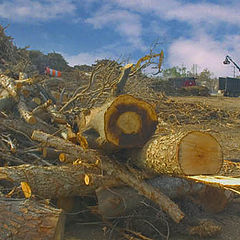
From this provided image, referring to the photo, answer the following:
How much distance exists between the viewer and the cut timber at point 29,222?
2287mm

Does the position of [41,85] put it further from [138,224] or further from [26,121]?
[138,224]

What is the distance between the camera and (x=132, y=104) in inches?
118

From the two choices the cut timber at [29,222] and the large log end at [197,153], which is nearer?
the cut timber at [29,222]

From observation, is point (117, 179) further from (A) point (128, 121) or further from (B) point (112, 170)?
(A) point (128, 121)

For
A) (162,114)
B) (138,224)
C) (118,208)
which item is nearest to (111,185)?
(118,208)

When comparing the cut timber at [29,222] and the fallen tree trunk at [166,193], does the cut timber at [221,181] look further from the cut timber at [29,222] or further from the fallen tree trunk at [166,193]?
the cut timber at [29,222]

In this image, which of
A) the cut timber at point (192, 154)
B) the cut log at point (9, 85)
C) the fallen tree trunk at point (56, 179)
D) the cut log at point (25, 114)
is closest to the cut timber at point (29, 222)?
the fallen tree trunk at point (56, 179)

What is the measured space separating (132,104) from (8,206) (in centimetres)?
160

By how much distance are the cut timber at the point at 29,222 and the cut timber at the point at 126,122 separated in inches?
38.4

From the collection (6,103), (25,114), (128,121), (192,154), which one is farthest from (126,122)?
(6,103)

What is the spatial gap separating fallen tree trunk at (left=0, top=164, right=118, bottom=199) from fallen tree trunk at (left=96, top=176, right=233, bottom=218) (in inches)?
5.6

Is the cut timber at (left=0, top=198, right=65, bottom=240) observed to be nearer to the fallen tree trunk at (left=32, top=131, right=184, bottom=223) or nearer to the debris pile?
the debris pile

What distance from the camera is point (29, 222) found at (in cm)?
233

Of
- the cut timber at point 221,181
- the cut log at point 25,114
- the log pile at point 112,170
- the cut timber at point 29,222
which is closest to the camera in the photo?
the cut timber at point 221,181
